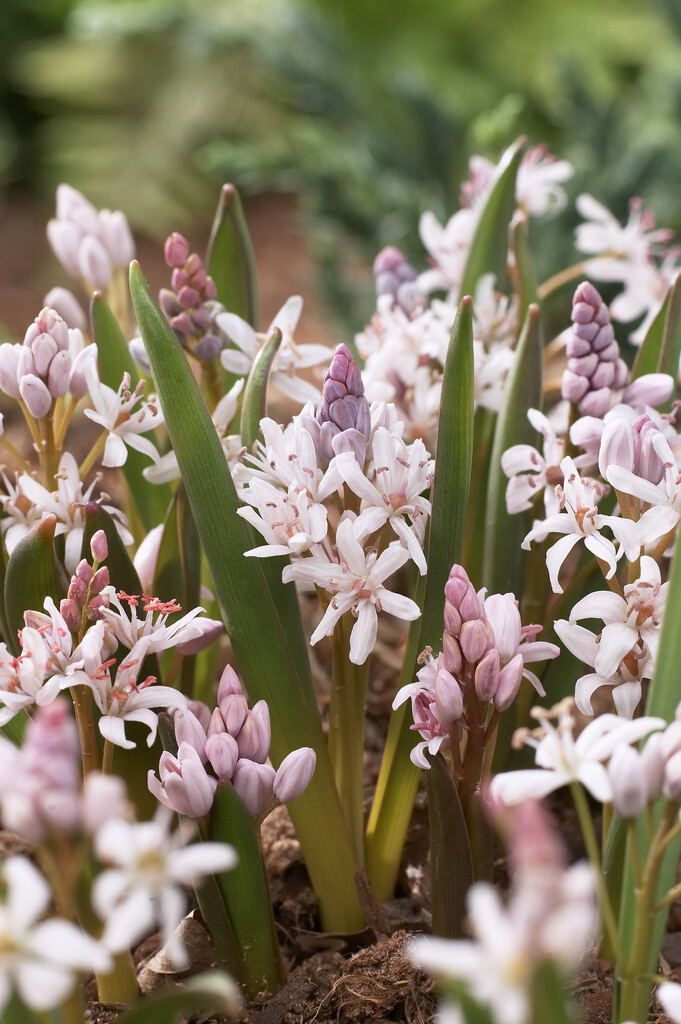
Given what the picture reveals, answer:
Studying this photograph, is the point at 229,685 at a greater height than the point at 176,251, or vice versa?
the point at 176,251

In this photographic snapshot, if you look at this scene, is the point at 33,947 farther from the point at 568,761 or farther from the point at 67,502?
the point at 67,502

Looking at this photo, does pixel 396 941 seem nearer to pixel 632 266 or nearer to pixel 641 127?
pixel 632 266

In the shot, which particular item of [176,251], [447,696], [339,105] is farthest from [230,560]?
[339,105]

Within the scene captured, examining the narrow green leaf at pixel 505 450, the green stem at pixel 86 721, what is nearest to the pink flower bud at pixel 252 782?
the green stem at pixel 86 721

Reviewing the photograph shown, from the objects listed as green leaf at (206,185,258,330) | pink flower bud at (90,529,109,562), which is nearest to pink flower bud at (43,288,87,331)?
green leaf at (206,185,258,330)

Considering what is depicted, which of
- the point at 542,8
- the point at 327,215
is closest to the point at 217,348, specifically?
the point at 327,215

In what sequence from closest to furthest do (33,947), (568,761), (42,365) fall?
(33,947) < (568,761) < (42,365)

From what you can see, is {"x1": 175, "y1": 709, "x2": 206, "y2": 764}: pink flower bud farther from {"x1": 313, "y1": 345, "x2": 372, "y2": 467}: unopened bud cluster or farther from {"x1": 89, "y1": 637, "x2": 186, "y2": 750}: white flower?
{"x1": 313, "y1": 345, "x2": 372, "y2": 467}: unopened bud cluster
